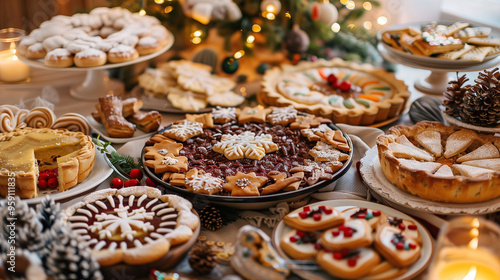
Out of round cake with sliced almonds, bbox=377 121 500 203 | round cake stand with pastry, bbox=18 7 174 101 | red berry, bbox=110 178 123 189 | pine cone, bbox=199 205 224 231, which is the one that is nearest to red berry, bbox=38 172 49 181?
red berry, bbox=110 178 123 189

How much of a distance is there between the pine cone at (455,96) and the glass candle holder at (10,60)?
2.12 meters

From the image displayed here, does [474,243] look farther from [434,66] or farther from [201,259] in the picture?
[434,66]

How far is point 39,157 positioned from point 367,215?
1.21 metres

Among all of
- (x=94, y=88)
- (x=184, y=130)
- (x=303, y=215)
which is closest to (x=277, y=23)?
(x=94, y=88)

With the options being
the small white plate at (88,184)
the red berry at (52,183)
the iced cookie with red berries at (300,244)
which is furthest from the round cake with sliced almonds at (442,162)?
the red berry at (52,183)

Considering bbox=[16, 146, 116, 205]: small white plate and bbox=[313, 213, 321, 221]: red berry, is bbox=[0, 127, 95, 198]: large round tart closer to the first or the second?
bbox=[16, 146, 116, 205]: small white plate

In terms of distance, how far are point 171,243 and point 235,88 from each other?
4.79ft

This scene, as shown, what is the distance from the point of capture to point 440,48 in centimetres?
217

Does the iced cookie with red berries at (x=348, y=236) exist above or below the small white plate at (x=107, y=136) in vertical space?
above

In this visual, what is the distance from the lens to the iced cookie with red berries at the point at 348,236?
47.8 inches

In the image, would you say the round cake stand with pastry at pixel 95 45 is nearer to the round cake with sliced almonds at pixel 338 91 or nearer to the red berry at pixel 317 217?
the round cake with sliced almonds at pixel 338 91

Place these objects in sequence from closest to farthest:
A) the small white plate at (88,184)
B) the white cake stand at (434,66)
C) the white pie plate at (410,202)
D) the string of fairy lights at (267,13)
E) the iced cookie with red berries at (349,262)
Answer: the iced cookie with red berries at (349,262) < the white pie plate at (410,202) < the small white plate at (88,184) < the white cake stand at (434,66) < the string of fairy lights at (267,13)

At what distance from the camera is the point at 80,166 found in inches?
64.4

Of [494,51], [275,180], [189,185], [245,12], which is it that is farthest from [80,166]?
[494,51]
